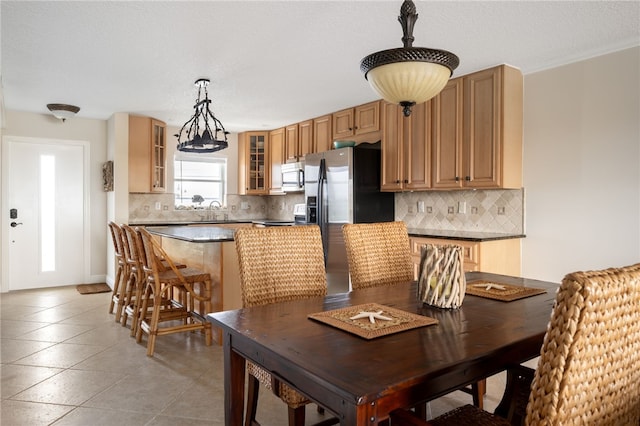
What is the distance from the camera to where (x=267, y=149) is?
6625mm

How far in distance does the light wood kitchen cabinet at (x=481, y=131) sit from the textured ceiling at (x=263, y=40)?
158 millimetres

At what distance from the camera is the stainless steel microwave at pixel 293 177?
569 centimetres

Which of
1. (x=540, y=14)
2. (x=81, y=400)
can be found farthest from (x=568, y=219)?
(x=81, y=400)

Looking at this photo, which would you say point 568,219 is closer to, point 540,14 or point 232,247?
point 540,14

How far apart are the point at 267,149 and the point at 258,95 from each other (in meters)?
2.17

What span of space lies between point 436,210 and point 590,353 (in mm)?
3645

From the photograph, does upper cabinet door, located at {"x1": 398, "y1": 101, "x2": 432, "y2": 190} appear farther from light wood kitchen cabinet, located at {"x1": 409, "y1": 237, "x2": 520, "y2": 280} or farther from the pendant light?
the pendant light

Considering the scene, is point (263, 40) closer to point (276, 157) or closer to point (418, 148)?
point (418, 148)

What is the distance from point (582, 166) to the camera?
3.27 m

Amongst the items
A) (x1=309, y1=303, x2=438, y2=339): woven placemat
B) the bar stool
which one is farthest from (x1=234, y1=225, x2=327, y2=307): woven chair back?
the bar stool

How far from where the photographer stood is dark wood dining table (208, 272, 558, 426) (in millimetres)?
976

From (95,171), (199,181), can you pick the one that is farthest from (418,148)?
(95,171)

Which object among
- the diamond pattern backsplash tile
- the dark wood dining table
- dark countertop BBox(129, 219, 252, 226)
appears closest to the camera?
the dark wood dining table

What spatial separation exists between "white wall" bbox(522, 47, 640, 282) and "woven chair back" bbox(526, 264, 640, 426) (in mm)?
2647
